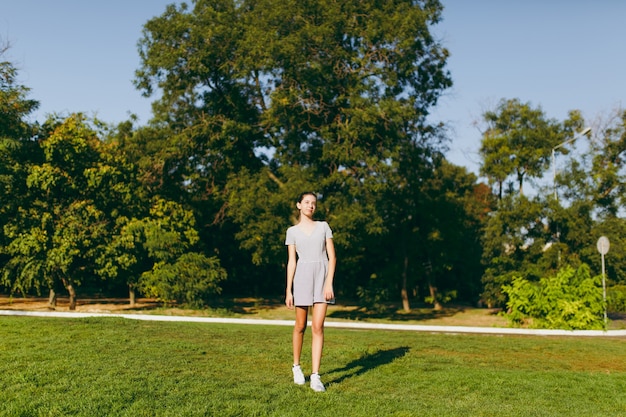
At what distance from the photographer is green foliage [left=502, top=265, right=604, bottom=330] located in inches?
593

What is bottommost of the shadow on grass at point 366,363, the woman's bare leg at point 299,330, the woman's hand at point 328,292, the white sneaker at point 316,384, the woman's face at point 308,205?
the shadow on grass at point 366,363

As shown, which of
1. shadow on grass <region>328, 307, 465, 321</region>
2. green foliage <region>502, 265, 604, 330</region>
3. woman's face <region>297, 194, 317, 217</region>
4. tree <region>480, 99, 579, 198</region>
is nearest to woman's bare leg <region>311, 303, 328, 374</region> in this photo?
woman's face <region>297, 194, 317, 217</region>

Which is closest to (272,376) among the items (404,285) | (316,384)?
(316,384)

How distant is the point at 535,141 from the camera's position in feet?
96.1

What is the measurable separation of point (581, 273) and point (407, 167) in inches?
439

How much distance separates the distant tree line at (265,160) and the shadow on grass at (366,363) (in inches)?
564

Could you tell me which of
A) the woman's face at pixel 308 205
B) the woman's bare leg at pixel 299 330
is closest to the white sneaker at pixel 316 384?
the woman's bare leg at pixel 299 330

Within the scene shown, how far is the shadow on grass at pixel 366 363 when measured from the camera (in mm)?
6611

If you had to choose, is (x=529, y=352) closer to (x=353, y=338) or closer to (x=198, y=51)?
(x=353, y=338)

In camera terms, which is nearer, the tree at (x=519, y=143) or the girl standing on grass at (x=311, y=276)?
the girl standing on grass at (x=311, y=276)

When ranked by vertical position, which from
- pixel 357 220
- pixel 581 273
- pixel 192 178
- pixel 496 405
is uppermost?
pixel 192 178

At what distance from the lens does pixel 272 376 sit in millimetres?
6363

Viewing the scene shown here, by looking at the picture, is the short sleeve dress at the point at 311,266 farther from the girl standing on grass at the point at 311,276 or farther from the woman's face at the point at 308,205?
the woman's face at the point at 308,205

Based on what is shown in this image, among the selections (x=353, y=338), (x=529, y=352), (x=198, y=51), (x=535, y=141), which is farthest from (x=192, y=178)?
(x=529, y=352)
